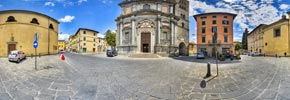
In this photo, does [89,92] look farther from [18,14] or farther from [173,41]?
[173,41]

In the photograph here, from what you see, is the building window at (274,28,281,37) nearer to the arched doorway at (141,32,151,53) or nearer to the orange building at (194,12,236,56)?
the orange building at (194,12,236,56)

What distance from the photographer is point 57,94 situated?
5.57 m

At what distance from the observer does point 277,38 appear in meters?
24.2

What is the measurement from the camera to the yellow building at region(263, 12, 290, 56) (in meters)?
22.8

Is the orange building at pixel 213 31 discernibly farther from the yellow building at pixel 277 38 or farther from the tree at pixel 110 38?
the tree at pixel 110 38

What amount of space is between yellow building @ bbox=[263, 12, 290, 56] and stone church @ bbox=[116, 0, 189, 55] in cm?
1622

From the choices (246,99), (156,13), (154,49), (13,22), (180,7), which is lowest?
(246,99)

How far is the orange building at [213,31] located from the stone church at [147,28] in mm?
7599

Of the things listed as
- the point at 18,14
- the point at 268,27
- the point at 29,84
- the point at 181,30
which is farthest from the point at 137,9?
the point at 29,84

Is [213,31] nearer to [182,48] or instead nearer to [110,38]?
[182,48]

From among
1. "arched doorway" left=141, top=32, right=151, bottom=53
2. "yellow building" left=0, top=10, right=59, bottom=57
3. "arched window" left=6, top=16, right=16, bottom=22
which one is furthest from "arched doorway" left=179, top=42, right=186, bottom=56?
"arched window" left=6, top=16, right=16, bottom=22

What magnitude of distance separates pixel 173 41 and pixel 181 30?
20.2 feet

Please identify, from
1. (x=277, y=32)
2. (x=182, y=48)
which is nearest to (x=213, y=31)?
(x=182, y=48)

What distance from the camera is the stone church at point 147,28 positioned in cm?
3072
